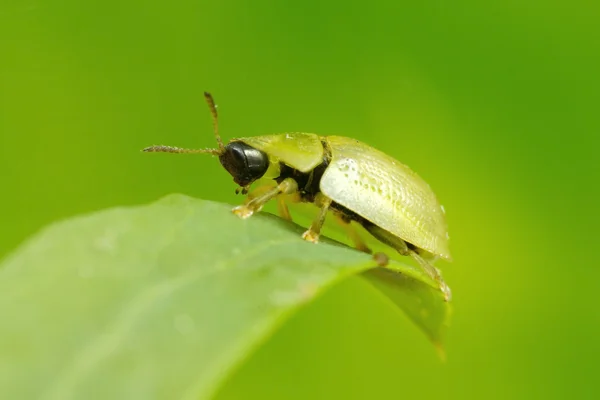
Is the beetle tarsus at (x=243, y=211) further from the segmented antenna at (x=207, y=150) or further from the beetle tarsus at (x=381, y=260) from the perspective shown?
the segmented antenna at (x=207, y=150)

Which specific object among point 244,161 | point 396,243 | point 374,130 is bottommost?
point 396,243

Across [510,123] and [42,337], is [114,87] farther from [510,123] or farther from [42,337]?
[42,337]

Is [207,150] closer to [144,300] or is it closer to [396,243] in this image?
[396,243]

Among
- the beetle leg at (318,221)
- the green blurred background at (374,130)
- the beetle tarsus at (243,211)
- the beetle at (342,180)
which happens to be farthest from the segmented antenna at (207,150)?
the green blurred background at (374,130)

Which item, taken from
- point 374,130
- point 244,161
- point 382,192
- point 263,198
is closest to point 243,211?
point 263,198

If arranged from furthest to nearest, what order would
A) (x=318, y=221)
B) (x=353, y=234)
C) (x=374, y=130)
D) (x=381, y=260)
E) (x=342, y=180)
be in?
(x=374, y=130) < (x=353, y=234) < (x=342, y=180) < (x=318, y=221) < (x=381, y=260)

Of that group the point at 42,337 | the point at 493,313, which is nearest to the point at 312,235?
the point at 42,337

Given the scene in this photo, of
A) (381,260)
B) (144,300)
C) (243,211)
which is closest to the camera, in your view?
(144,300)

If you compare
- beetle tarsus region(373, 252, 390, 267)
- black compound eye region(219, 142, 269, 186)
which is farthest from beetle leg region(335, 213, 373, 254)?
beetle tarsus region(373, 252, 390, 267)
